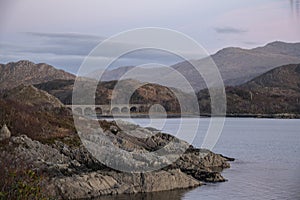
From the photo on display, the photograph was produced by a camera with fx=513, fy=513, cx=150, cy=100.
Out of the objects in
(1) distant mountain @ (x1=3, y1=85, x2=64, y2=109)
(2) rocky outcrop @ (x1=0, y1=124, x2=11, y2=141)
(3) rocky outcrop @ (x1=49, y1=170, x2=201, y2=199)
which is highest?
(1) distant mountain @ (x1=3, y1=85, x2=64, y2=109)

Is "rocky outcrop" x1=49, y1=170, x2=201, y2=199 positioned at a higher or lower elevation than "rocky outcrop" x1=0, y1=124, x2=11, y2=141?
lower

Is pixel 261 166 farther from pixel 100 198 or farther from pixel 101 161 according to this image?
pixel 100 198

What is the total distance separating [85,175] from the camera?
31562 millimetres

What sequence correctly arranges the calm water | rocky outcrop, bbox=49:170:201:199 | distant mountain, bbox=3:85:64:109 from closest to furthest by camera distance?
rocky outcrop, bbox=49:170:201:199 < the calm water < distant mountain, bbox=3:85:64:109

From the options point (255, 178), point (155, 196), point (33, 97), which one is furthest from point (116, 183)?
point (33, 97)

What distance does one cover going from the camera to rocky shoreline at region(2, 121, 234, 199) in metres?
30.1

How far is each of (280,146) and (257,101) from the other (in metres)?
134

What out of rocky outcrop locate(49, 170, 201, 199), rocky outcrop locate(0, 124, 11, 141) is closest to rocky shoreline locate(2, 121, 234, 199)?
rocky outcrop locate(49, 170, 201, 199)

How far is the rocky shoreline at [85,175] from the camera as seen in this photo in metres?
30.1

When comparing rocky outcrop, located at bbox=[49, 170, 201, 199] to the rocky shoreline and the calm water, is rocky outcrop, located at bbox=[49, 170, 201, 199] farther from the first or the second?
the calm water

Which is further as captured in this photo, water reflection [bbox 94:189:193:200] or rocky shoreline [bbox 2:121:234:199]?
water reflection [bbox 94:189:193:200]

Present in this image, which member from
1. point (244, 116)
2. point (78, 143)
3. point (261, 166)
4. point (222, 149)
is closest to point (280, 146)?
point (222, 149)

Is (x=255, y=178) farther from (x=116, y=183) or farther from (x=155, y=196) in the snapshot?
(x=116, y=183)

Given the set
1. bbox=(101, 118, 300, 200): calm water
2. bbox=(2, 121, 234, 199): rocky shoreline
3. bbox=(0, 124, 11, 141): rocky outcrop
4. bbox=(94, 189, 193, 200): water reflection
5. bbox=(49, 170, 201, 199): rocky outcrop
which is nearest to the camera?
bbox=(49, 170, 201, 199): rocky outcrop
